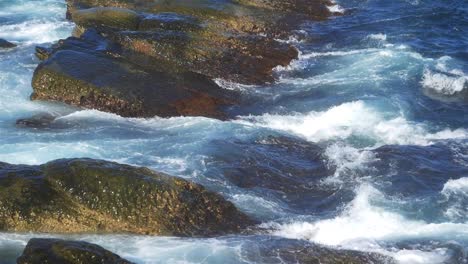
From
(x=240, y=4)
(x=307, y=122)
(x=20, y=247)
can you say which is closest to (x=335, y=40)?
(x=240, y=4)

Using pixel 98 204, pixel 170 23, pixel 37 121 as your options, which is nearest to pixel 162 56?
pixel 170 23

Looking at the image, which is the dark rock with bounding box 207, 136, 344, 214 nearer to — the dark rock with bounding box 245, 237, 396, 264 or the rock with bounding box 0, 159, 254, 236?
the dark rock with bounding box 245, 237, 396, 264

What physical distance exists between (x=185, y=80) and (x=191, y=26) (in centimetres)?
375

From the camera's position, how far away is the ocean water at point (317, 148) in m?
13.0

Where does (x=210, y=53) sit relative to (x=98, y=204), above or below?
above

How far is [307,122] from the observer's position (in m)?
19.3

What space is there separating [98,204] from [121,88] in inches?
278

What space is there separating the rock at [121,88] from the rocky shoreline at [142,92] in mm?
31

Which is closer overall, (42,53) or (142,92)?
(142,92)

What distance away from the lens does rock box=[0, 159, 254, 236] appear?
12625 mm

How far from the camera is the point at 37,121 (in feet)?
61.5

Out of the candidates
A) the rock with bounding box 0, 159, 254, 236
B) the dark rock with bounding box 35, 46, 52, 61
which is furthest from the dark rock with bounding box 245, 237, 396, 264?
the dark rock with bounding box 35, 46, 52, 61

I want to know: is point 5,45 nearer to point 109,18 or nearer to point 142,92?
point 109,18

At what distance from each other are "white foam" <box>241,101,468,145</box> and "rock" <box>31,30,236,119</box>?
166 centimetres
